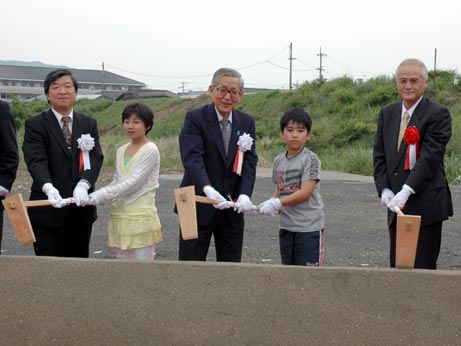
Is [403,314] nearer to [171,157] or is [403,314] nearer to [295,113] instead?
[295,113]

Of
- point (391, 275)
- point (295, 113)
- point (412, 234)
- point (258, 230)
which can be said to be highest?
point (295, 113)

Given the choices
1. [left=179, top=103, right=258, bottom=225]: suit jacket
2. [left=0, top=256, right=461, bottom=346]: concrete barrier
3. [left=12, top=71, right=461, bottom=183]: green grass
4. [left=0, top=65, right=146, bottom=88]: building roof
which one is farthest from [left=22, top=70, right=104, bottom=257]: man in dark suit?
[left=0, top=65, right=146, bottom=88]: building roof

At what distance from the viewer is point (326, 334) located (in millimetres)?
3045

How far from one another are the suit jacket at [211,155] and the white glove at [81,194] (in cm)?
60

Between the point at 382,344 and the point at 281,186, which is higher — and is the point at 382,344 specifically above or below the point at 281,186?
below

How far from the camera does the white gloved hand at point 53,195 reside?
11.8 feet

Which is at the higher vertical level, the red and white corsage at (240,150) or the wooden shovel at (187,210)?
the red and white corsage at (240,150)

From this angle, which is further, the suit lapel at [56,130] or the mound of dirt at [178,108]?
→ the mound of dirt at [178,108]

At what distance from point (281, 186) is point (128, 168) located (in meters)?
0.99

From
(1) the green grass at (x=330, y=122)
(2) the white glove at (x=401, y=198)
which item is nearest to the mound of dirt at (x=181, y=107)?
(1) the green grass at (x=330, y=122)

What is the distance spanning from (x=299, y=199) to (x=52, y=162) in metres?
1.52

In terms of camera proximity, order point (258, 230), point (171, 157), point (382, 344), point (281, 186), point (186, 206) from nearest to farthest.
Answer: point (382, 344) → point (186, 206) → point (281, 186) → point (258, 230) → point (171, 157)

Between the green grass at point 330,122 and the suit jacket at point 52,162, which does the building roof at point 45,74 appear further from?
the suit jacket at point 52,162

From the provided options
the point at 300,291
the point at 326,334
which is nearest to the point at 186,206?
the point at 300,291
